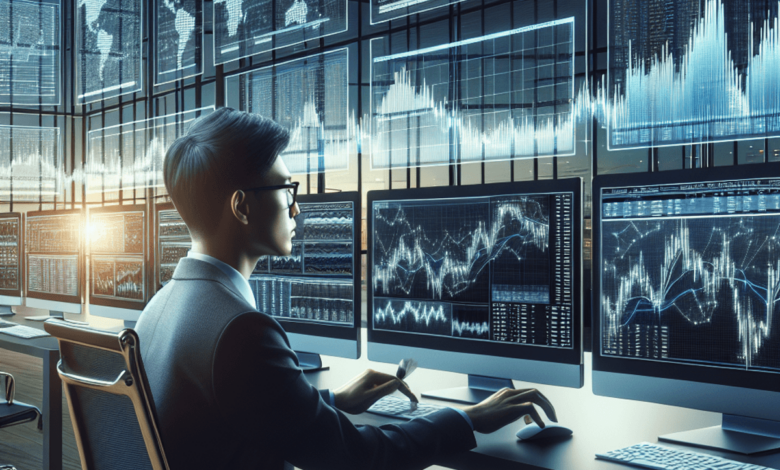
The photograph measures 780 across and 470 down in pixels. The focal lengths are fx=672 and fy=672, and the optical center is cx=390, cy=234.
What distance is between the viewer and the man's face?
4.06 feet

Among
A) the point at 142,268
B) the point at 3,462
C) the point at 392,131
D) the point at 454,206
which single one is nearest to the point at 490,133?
the point at 392,131

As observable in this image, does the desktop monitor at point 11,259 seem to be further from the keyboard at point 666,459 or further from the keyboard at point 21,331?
the keyboard at point 666,459

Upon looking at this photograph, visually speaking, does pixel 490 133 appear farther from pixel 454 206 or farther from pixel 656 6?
pixel 454 206

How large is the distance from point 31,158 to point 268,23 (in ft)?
9.37

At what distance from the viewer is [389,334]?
2096 mm

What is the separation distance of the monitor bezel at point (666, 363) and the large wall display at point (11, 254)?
361 centimetres

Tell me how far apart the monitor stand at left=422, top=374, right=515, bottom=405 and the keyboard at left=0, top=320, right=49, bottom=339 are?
7.31ft

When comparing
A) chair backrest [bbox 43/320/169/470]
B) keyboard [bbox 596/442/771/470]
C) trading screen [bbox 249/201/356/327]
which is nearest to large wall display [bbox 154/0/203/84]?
trading screen [bbox 249/201/356/327]

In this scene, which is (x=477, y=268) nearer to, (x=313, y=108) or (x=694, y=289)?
(x=694, y=289)

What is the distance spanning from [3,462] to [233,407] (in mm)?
3781

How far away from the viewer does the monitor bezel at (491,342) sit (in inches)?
67.4

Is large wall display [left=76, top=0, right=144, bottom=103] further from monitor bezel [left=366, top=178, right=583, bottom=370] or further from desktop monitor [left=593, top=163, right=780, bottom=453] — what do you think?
desktop monitor [left=593, top=163, right=780, bottom=453]

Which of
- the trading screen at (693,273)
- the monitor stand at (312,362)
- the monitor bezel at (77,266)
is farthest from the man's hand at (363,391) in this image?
the monitor bezel at (77,266)

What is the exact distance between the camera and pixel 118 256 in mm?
3236
